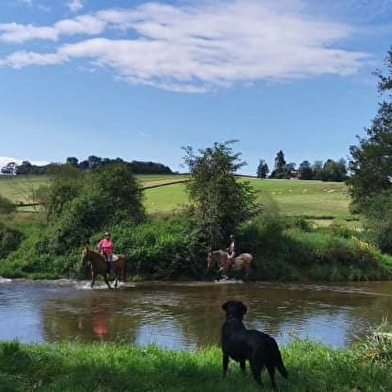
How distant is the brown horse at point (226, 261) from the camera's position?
2725 centimetres

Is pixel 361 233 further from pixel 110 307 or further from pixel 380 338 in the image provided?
pixel 380 338

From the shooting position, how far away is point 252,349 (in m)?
7.40

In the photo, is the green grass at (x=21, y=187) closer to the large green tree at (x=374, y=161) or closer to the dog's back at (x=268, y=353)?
the large green tree at (x=374, y=161)

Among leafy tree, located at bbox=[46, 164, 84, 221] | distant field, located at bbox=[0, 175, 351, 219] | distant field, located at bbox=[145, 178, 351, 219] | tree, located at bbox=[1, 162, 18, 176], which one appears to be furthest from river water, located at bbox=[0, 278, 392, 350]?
tree, located at bbox=[1, 162, 18, 176]

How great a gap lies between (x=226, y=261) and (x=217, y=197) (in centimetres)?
356

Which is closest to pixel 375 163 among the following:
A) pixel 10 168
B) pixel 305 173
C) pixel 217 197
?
pixel 217 197

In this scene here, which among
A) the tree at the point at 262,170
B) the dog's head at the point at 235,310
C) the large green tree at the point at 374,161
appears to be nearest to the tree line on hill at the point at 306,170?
the tree at the point at 262,170

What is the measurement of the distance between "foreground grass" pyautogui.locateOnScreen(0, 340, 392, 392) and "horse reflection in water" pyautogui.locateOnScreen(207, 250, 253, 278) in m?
18.3

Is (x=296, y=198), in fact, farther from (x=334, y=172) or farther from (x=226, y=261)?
(x=226, y=261)

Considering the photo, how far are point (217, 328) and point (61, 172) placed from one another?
2778cm

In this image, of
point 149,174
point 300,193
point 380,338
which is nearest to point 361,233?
point 380,338

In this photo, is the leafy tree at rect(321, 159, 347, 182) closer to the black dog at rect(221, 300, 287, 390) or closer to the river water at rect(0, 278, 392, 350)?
the river water at rect(0, 278, 392, 350)

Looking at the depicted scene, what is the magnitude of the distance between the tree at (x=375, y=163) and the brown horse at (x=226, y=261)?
70.1 ft

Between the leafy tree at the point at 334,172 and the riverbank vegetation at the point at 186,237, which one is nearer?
the riverbank vegetation at the point at 186,237
